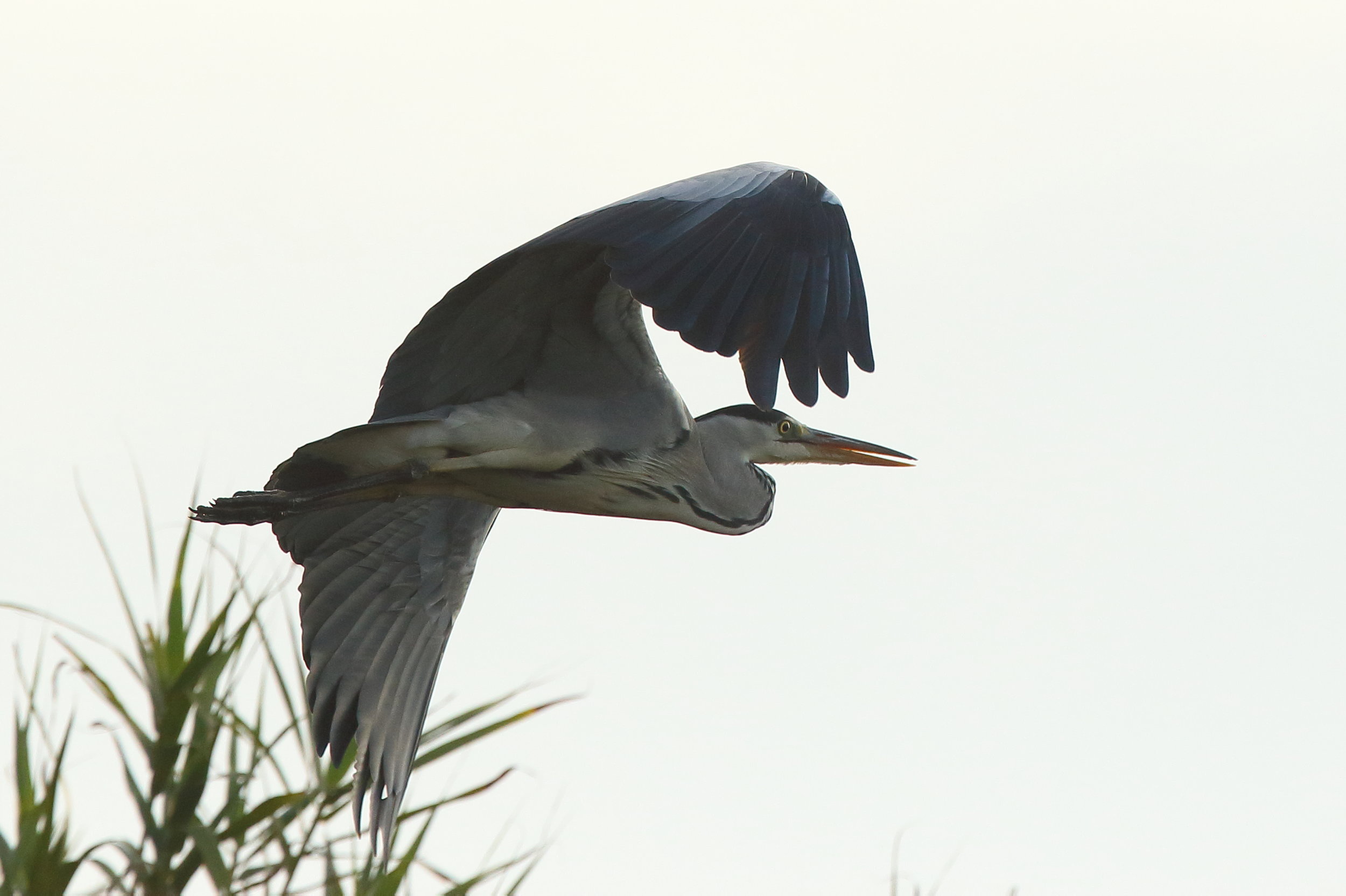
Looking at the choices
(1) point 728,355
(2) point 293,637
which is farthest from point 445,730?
(1) point 728,355

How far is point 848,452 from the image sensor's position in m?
5.65

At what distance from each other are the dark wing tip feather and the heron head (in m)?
1.31

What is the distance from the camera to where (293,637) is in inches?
172

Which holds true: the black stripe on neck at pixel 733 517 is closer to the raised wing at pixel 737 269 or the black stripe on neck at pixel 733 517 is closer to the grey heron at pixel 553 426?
the grey heron at pixel 553 426

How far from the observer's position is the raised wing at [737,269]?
3.21 m

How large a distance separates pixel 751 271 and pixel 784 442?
202 cm

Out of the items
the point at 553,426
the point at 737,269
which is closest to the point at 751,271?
the point at 737,269

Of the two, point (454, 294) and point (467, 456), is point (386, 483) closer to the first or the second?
point (467, 456)

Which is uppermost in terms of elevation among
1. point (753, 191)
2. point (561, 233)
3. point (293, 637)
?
point (753, 191)

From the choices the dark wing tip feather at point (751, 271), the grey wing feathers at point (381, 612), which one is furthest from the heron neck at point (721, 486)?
the dark wing tip feather at point (751, 271)

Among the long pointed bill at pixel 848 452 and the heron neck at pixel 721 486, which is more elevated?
the long pointed bill at pixel 848 452

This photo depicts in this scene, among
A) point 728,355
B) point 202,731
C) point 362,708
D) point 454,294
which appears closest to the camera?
point 728,355

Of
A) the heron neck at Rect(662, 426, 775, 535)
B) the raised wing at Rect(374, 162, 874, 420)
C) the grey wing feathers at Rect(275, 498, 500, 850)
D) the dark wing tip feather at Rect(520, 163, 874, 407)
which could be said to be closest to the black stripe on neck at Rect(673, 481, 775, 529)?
the heron neck at Rect(662, 426, 775, 535)

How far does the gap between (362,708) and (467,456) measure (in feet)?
3.76
